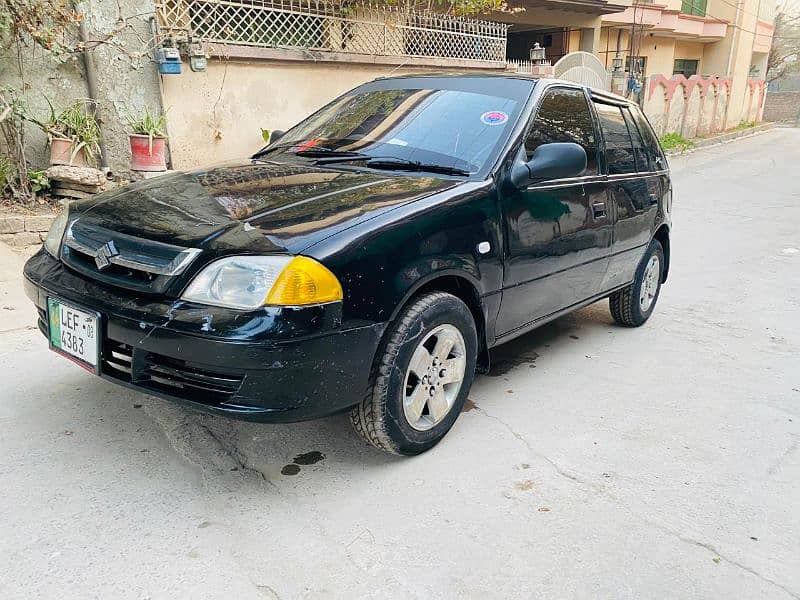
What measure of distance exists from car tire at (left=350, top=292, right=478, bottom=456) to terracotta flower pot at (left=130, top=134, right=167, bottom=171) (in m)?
5.35

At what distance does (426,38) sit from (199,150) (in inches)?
183

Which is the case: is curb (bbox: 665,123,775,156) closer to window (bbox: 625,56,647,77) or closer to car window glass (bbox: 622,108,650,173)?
window (bbox: 625,56,647,77)

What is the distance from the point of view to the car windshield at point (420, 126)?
3.37m

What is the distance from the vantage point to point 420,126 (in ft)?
11.6

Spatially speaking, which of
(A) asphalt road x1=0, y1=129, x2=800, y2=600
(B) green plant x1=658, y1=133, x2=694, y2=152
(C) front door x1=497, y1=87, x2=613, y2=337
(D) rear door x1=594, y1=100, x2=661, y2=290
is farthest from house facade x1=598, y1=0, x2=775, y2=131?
(A) asphalt road x1=0, y1=129, x2=800, y2=600

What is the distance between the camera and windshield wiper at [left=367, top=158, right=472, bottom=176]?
10.7ft

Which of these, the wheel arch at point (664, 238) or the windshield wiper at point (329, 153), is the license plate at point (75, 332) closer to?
the windshield wiper at point (329, 153)

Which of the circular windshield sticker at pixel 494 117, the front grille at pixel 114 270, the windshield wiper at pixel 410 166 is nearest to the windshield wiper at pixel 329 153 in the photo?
the windshield wiper at pixel 410 166

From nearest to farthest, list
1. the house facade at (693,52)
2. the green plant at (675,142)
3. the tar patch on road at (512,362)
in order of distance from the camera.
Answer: the tar patch on road at (512,362), the green plant at (675,142), the house facade at (693,52)

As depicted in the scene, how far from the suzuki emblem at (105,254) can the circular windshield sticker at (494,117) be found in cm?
196

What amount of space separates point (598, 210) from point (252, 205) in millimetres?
2265

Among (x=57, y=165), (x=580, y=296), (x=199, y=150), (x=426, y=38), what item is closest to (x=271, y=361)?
(x=580, y=296)

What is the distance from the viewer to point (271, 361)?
232cm

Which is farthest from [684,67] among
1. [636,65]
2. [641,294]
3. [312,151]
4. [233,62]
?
[312,151]
